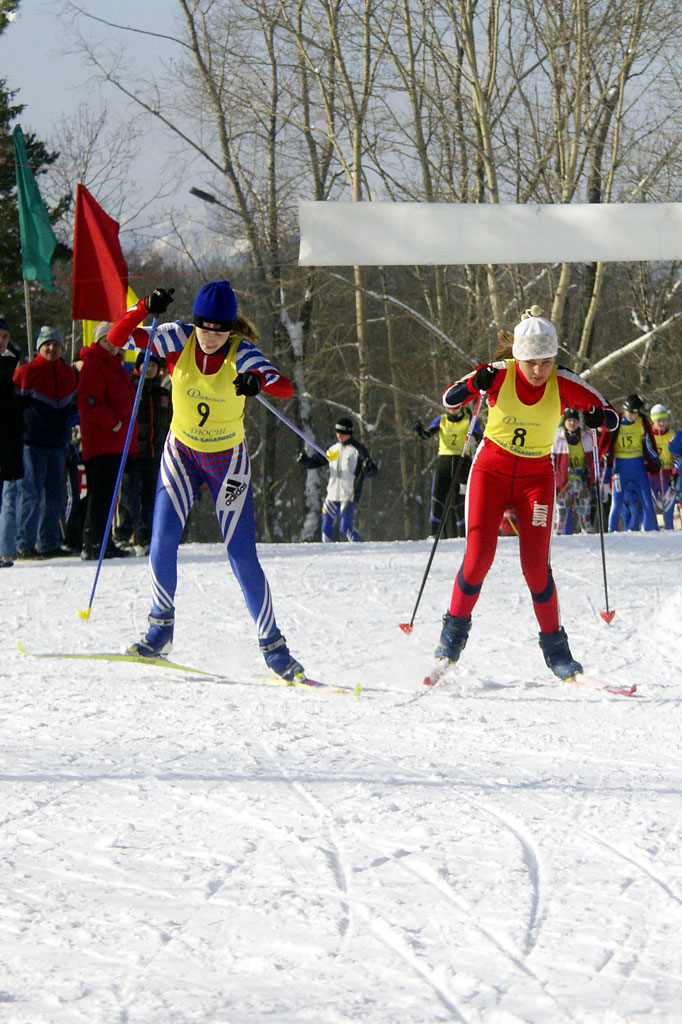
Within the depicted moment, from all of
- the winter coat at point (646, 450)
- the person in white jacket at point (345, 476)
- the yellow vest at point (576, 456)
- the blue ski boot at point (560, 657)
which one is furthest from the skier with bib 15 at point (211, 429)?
the winter coat at point (646, 450)

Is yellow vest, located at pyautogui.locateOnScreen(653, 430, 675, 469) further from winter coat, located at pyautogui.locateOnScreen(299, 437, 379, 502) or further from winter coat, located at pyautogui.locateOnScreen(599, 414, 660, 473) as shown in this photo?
winter coat, located at pyautogui.locateOnScreen(299, 437, 379, 502)

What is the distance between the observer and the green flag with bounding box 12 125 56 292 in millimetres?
11164

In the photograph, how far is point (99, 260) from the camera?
1189 cm

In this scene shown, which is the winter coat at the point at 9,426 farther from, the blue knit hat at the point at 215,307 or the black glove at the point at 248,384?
the black glove at the point at 248,384

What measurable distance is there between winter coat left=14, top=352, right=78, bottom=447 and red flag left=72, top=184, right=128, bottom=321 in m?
3.25

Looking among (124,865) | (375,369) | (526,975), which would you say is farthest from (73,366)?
(375,369)

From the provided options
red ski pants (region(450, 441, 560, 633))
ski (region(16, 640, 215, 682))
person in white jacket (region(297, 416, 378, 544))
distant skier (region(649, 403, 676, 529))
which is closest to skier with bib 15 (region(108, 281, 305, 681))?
ski (region(16, 640, 215, 682))

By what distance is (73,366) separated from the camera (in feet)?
29.0

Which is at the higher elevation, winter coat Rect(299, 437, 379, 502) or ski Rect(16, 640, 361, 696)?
winter coat Rect(299, 437, 379, 502)

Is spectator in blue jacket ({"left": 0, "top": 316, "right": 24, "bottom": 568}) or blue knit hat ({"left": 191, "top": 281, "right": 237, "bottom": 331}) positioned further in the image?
spectator in blue jacket ({"left": 0, "top": 316, "right": 24, "bottom": 568})

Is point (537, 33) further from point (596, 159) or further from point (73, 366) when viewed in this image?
point (73, 366)

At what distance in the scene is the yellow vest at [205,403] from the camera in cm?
488

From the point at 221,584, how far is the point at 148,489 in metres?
1.51

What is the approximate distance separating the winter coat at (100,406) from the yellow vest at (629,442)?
588 cm
